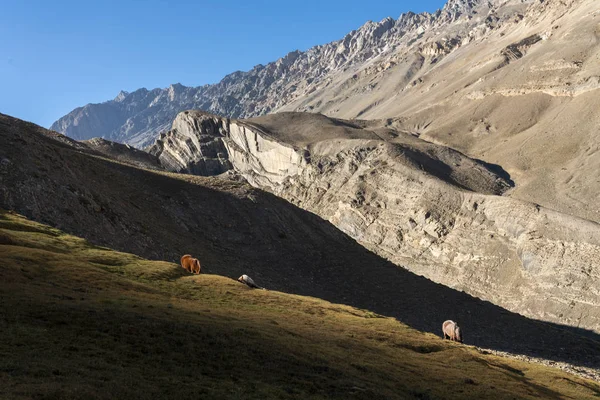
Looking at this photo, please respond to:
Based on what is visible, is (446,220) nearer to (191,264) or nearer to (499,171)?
(499,171)

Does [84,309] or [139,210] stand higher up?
[139,210]

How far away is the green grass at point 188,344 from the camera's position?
19.3m

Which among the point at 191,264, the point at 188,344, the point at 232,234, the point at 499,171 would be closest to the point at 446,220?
the point at 499,171

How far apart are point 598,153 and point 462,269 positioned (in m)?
63.1

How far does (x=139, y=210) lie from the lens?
64062 mm

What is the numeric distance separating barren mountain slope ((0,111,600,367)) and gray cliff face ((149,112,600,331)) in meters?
36.2

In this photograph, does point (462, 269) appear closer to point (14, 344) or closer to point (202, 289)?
point (202, 289)

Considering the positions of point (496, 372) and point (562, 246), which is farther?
point (562, 246)

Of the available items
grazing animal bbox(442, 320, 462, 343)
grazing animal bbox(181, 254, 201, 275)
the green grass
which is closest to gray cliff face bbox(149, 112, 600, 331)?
grazing animal bbox(442, 320, 462, 343)

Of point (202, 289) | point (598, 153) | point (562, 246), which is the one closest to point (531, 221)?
point (562, 246)

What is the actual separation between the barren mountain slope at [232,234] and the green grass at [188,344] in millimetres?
8835

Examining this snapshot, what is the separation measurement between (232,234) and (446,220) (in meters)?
77.6

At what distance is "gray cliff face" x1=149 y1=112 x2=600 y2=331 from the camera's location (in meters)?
108

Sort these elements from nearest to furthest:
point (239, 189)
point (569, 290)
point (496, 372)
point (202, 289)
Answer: point (496, 372), point (202, 289), point (239, 189), point (569, 290)
